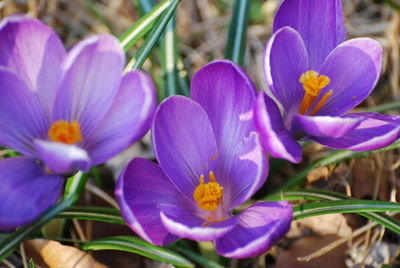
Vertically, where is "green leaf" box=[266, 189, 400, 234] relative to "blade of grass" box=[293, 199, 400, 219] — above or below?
below

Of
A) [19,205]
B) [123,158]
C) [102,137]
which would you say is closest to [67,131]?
[102,137]

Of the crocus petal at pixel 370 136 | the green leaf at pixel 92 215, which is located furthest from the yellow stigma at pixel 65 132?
the crocus petal at pixel 370 136

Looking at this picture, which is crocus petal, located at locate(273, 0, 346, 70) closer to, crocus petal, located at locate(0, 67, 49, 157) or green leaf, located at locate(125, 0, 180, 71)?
green leaf, located at locate(125, 0, 180, 71)

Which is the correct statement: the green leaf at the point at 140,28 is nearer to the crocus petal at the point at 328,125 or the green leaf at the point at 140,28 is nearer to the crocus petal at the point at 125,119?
the crocus petal at the point at 125,119

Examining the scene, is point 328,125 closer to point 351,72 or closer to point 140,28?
point 351,72

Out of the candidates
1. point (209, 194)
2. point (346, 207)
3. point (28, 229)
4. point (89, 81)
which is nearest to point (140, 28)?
point (89, 81)

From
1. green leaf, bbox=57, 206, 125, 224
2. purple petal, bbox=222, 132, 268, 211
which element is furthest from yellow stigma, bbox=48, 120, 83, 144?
purple petal, bbox=222, 132, 268, 211
